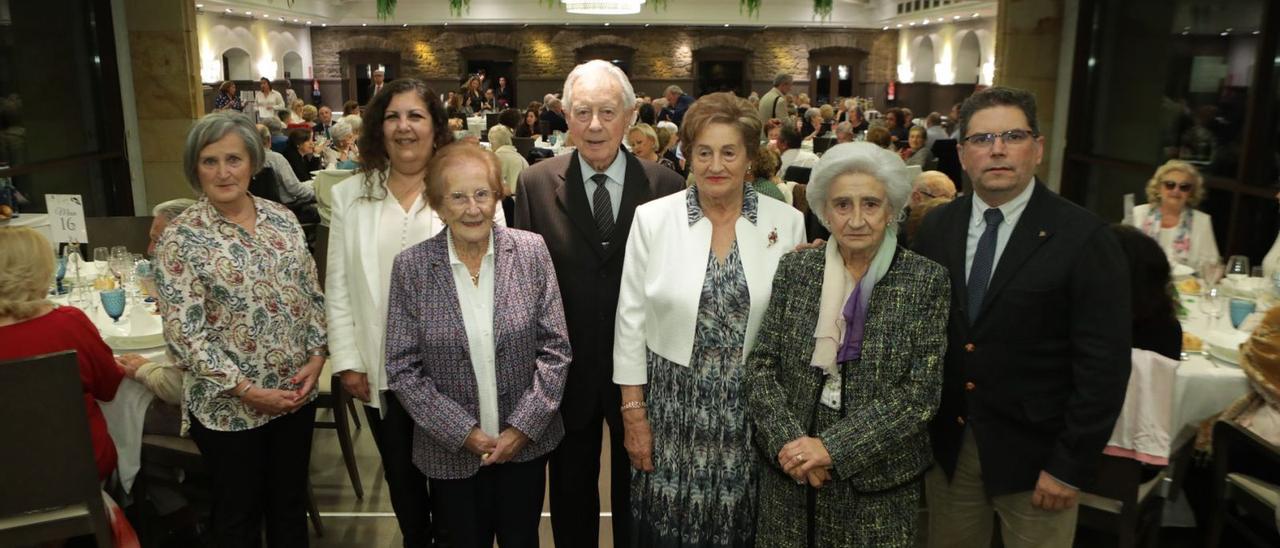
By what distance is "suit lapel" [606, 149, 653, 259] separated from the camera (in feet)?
8.53

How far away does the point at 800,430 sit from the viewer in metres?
2.17

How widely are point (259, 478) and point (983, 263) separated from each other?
2193mm

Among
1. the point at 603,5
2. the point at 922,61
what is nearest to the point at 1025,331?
the point at 603,5

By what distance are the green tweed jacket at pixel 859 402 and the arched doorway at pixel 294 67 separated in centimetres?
2211

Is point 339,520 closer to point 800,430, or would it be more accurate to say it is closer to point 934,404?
point 800,430

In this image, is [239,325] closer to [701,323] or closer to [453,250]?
[453,250]

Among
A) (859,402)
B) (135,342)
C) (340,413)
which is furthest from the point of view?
(340,413)

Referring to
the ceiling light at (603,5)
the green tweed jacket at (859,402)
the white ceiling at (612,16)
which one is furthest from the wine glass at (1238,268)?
the white ceiling at (612,16)

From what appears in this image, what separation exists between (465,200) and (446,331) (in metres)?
0.36

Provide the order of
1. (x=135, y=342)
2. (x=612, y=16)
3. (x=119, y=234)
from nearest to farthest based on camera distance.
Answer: (x=135, y=342)
(x=119, y=234)
(x=612, y=16)

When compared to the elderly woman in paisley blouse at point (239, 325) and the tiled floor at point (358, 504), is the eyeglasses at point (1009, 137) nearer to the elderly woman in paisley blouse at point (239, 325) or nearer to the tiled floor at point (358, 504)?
the elderly woman in paisley blouse at point (239, 325)

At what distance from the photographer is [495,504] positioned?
2582mm

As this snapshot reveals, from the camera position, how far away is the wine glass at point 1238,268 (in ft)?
13.5

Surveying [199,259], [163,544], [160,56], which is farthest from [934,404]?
[160,56]
